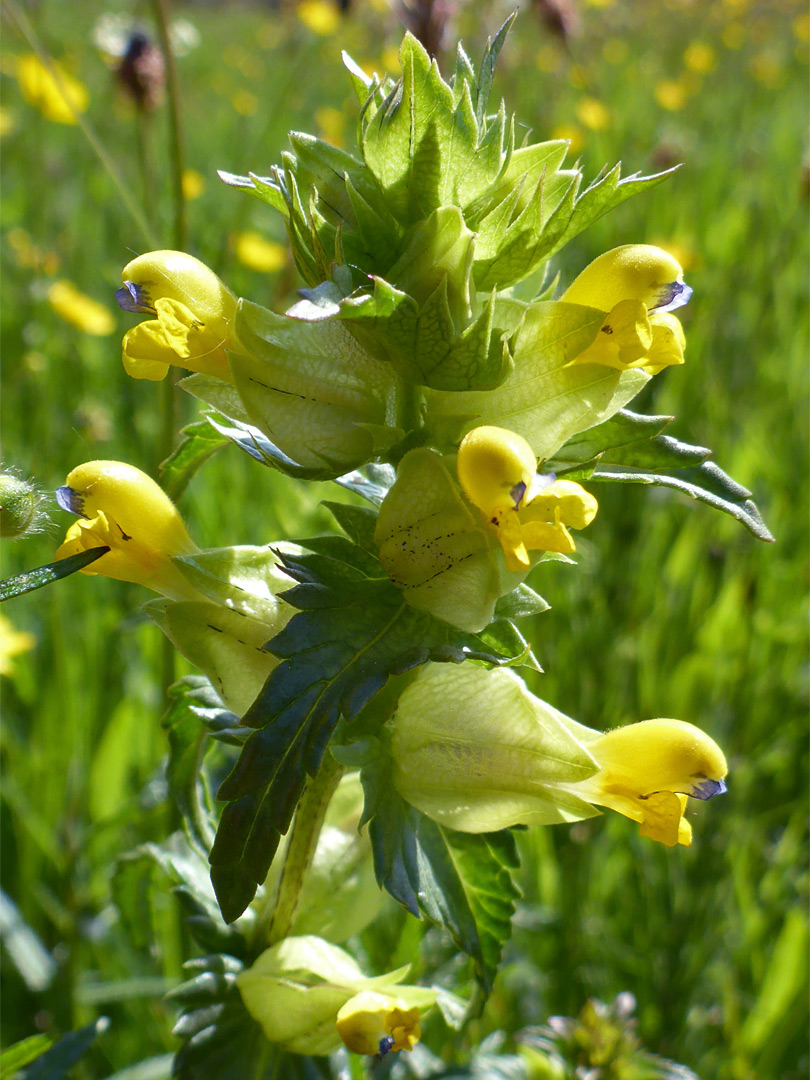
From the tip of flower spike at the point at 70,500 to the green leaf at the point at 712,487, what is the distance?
33cm

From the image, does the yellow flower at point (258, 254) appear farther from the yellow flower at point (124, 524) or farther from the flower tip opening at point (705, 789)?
the flower tip opening at point (705, 789)

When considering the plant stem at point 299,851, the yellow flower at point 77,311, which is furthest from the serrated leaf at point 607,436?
the yellow flower at point 77,311

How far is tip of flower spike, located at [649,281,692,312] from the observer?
1.97 ft

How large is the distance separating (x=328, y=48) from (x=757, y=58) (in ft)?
7.19

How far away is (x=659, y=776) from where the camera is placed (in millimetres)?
620

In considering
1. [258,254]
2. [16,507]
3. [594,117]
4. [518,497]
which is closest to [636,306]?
[518,497]

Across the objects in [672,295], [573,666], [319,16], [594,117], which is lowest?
[573,666]

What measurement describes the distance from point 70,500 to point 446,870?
13.4 inches

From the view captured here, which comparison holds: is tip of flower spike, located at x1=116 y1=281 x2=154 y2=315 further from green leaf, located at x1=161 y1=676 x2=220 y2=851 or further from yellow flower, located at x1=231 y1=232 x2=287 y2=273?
yellow flower, located at x1=231 y1=232 x2=287 y2=273

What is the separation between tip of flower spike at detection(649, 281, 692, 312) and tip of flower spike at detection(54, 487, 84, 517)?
0.39m

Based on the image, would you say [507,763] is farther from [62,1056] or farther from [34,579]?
[62,1056]

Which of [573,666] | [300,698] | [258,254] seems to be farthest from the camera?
[258,254]

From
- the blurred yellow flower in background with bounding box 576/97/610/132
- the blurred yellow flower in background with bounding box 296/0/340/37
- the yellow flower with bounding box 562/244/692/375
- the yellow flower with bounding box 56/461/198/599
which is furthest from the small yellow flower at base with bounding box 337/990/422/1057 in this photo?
the blurred yellow flower in background with bounding box 296/0/340/37

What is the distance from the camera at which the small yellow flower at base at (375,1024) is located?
23.5 inches
